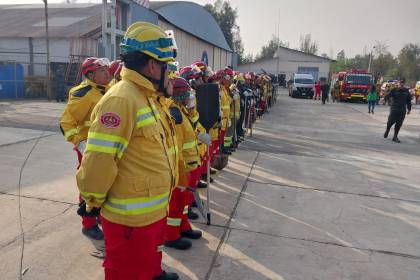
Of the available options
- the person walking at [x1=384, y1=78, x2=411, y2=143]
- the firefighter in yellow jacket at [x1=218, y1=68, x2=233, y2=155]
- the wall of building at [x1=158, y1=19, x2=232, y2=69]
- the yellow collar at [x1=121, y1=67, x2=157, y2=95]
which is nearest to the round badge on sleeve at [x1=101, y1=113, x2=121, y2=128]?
the yellow collar at [x1=121, y1=67, x2=157, y2=95]

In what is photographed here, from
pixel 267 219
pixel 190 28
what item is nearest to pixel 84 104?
pixel 267 219

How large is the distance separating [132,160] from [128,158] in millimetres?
27

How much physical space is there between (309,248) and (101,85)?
2.92m

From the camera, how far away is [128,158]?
211 cm

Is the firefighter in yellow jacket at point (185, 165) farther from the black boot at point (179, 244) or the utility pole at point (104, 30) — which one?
the utility pole at point (104, 30)

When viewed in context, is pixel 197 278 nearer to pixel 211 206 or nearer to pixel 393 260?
pixel 211 206

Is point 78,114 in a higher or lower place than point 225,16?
lower

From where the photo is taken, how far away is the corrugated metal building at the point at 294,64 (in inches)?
2234

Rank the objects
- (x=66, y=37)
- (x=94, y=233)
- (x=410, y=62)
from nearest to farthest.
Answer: (x=94, y=233) < (x=66, y=37) < (x=410, y=62)

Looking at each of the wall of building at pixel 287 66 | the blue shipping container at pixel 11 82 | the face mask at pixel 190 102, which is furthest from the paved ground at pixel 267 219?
the wall of building at pixel 287 66

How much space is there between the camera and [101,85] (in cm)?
378

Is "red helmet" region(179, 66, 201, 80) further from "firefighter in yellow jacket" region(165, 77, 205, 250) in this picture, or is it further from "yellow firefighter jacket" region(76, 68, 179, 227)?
"yellow firefighter jacket" region(76, 68, 179, 227)

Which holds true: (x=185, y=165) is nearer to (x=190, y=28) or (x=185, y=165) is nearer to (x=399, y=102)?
(x=399, y=102)

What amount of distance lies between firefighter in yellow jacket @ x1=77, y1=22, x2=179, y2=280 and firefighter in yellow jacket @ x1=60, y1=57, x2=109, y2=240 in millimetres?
1522
